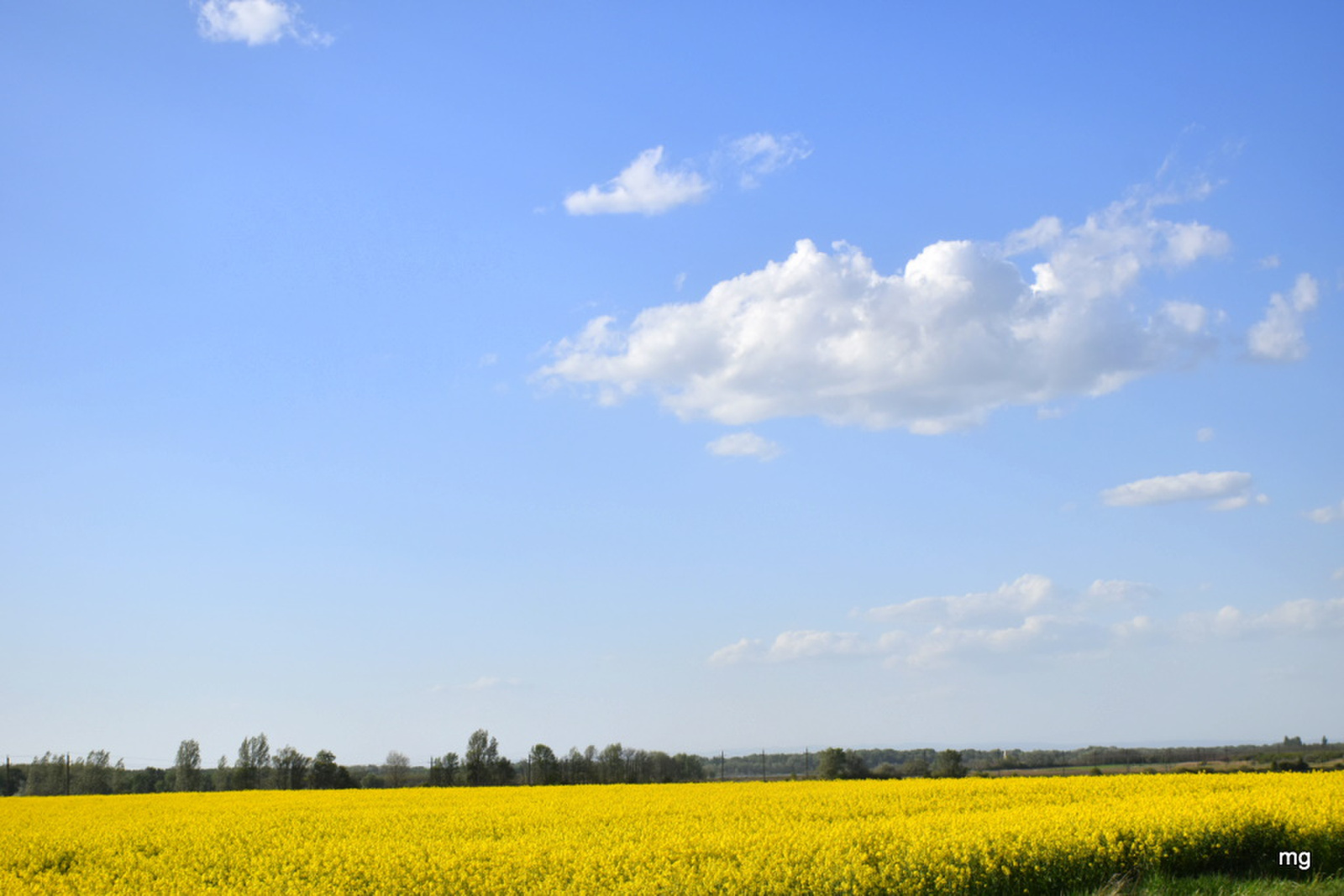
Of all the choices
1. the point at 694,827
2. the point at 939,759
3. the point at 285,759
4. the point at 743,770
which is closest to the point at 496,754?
the point at 285,759

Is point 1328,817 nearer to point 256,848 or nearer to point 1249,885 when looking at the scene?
point 1249,885

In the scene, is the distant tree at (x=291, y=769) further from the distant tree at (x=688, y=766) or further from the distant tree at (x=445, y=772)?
the distant tree at (x=688, y=766)

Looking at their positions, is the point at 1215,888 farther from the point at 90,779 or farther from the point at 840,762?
the point at 90,779

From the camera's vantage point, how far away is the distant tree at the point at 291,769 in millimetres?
70812

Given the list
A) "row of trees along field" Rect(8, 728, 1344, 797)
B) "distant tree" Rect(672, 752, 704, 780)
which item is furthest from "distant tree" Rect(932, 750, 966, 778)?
"distant tree" Rect(672, 752, 704, 780)

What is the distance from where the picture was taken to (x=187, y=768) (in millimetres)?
85438

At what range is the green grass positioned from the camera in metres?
14.9

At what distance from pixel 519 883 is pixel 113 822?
1916 cm

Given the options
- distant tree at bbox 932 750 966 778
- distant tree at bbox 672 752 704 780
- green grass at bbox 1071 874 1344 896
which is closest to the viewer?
green grass at bbox 1071 874 1344 896

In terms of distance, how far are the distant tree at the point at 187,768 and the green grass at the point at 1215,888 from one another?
82.1 m

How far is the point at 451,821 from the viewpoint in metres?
25.1

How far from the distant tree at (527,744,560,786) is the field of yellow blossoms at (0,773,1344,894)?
1940 inches

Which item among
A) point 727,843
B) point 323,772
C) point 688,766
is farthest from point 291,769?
point 727,843

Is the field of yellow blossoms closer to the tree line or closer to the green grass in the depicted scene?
the green grass
